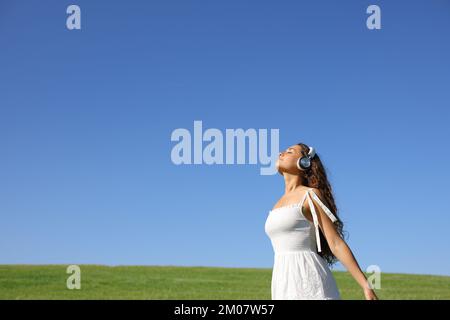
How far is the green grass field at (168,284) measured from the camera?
51.1ft

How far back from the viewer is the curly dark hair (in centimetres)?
494

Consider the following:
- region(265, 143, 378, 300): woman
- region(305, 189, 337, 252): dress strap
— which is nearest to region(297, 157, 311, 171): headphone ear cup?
region(265, 143, 378, 300): woman

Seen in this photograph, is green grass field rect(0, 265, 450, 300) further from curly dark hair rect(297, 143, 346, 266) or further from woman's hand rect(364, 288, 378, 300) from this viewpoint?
woman's hand rect(364, 288, 378, 300)

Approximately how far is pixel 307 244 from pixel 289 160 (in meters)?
0.86

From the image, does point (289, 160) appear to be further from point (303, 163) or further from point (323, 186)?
point (323, 186)

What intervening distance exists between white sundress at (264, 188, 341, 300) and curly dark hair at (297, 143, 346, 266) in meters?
0.08

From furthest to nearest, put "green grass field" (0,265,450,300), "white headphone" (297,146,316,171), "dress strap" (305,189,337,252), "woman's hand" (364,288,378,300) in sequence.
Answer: "green grass field" (0,265,450,300) < "white headphone" (297,146,316,171) < "dress strap" (305,189,337,252) < "woman's hand" (364,288,378,300)

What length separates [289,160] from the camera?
5.25 metres

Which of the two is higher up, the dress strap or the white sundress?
the dress strap

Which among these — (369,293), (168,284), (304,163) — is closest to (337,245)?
(369,293)

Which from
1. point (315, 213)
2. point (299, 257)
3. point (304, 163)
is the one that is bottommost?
point (299, 257)

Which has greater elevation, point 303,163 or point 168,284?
point 303,163
